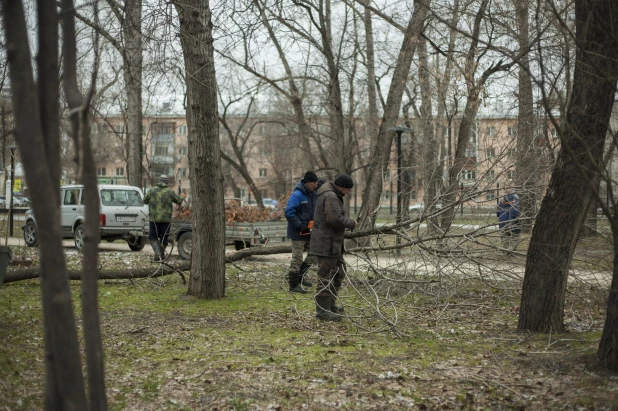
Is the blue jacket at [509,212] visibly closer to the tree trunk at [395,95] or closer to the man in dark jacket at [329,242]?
the man in dark jacket at [329,242]

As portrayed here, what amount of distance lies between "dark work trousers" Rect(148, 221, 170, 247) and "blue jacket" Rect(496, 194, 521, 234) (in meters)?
7.55

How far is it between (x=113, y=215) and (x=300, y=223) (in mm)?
9950

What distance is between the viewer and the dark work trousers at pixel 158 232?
52.0 feet

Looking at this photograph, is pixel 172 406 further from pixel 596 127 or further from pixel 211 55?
pixel 211 55

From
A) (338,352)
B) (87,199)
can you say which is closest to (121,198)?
(338,352)

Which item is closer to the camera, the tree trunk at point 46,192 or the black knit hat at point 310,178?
the tree trunk at point 46,192

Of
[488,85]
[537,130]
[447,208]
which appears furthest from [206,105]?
[488,85]

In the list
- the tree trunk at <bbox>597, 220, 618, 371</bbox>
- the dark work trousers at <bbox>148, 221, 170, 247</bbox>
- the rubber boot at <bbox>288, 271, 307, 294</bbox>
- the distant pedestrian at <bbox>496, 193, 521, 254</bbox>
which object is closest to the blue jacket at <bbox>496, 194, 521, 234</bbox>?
the distant pedestrian at <bbox>496, 193, 521, 254</bbox>

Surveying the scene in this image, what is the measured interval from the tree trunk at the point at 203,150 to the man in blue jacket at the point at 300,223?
52.0 inches

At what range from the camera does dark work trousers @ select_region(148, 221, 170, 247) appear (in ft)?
52.0

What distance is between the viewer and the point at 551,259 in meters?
7.48

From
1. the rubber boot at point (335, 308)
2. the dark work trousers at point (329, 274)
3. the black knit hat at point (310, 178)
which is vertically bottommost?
the rubber boot at point (335, 308)

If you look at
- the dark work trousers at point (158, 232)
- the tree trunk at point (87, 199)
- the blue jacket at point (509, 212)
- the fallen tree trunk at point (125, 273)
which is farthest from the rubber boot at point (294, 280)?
the tree trunk at point (87, 199)

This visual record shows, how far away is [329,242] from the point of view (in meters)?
9.13
